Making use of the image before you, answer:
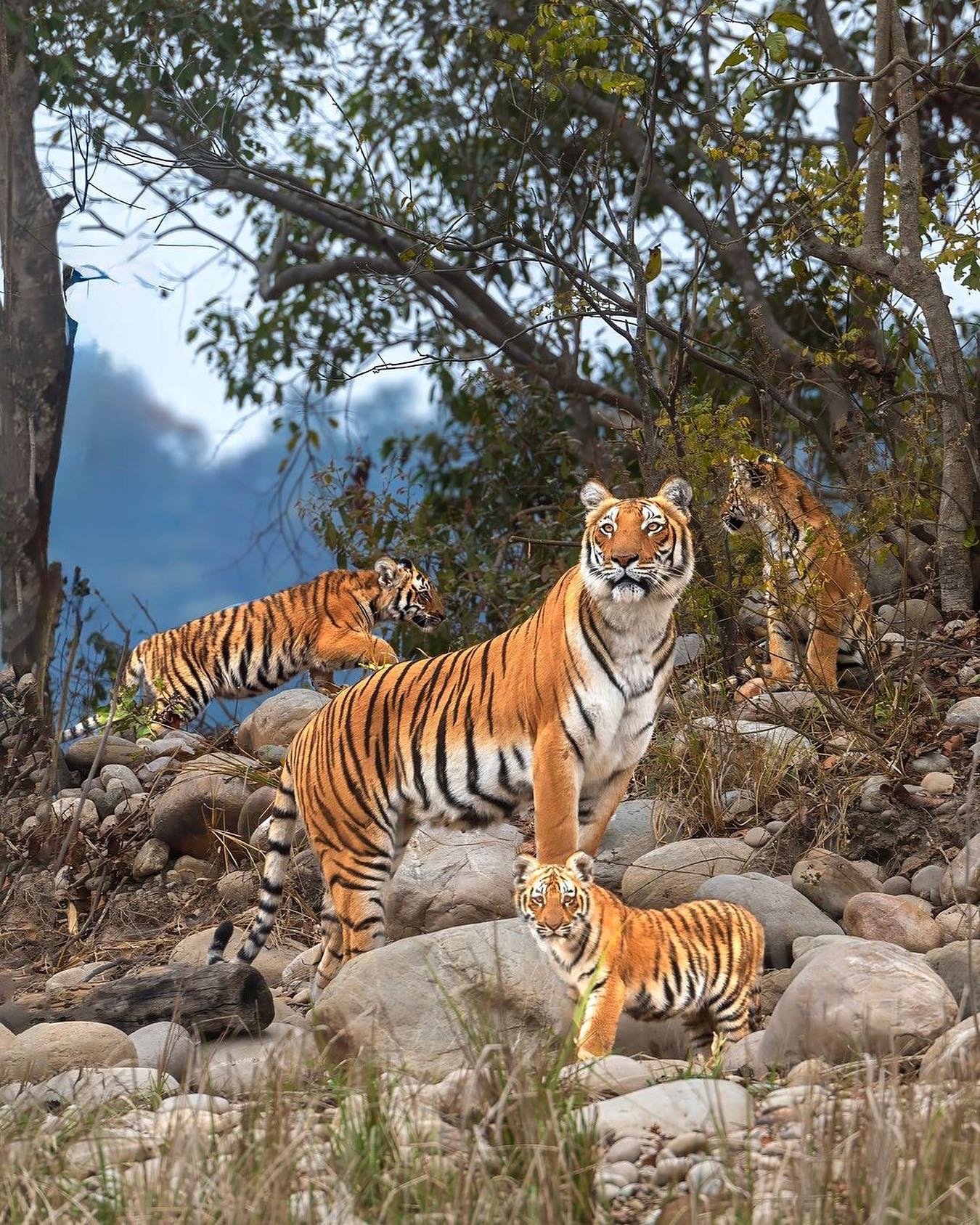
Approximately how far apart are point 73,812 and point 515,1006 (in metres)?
4.07

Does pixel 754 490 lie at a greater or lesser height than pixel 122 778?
greater

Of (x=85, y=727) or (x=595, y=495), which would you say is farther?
(x=85, y=727)

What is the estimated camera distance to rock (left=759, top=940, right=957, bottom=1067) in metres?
4.79

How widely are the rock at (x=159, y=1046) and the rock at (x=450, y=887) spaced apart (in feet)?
4.48

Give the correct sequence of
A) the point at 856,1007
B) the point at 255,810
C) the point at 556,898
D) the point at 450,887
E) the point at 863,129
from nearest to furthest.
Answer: the point at 856,1007, the point at 556,898, the point at 450,887, the point at 255,810, the point at 863,129

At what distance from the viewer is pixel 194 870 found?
8.68 meters

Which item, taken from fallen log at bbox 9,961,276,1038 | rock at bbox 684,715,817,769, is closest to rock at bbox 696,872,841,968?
rock at bbox 684,715,817,769

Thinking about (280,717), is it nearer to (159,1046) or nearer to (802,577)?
(802,577)

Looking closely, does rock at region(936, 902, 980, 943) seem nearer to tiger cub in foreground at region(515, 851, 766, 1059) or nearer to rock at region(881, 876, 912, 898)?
rock at region(881, 876, 912, 898)

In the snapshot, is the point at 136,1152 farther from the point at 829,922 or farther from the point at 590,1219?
the point at 829,922

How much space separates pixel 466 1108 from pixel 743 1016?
2.27m

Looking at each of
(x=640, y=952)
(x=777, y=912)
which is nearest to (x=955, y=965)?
(x=777, y=912)

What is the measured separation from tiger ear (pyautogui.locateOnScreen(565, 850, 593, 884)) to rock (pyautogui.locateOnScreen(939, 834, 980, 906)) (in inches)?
61.1

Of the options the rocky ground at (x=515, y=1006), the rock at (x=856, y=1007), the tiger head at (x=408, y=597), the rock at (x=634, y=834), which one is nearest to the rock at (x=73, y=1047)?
the rocky ground at (x=515, y=1006)
